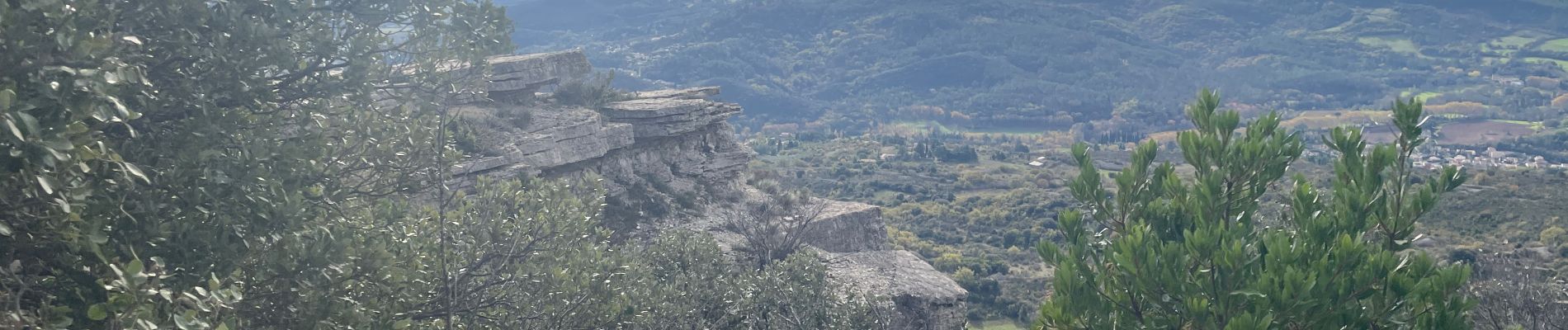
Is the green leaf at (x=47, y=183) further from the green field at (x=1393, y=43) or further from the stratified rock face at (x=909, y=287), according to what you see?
the green field at (x=1393, y=43)

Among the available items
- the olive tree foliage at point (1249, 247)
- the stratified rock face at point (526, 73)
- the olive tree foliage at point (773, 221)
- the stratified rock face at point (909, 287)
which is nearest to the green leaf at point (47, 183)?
the olive tree foliage at point (1249, 247)

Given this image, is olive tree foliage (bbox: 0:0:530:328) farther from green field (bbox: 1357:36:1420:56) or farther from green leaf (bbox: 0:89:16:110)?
green field (bbox: 1357:36:1420:56)

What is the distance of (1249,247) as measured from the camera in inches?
293

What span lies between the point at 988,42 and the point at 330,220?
12565 cm

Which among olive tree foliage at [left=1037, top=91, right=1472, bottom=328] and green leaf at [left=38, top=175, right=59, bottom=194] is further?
olive tree foliage at [left=1037, top=91, right=1472, bottom=328]

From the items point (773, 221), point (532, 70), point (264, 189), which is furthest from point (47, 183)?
point (773, 221)

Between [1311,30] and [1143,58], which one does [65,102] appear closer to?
[1143,58]

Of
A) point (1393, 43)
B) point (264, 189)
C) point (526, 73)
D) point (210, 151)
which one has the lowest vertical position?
point (1393, 43)

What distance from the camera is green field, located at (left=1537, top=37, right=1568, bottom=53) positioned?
4887 inches

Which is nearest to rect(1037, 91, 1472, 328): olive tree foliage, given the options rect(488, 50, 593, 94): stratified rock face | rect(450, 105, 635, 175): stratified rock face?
rect(450, 105, 635, 175): stratified rock face

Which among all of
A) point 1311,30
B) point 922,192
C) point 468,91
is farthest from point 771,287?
point 1311,30

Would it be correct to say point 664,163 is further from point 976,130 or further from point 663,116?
point 976,130

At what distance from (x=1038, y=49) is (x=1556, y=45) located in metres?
53.8

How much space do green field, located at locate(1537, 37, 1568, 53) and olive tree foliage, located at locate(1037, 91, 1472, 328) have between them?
138m
